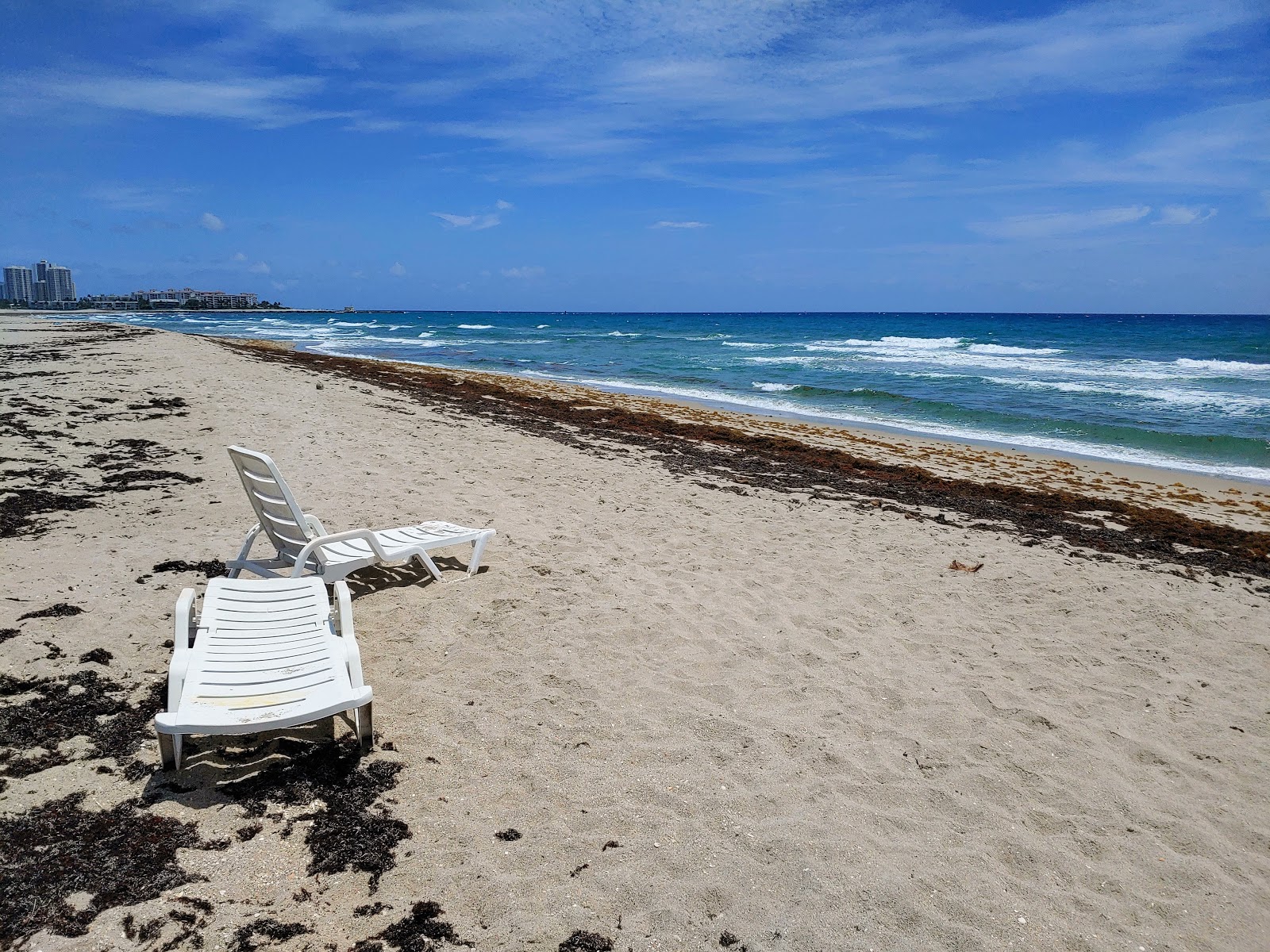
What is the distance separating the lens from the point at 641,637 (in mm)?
4648

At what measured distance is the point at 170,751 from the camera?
121 inches

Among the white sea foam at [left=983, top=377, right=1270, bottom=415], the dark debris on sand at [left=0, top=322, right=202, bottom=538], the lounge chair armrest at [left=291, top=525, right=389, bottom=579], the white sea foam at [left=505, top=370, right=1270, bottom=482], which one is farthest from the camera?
the white sea foam at [left=983, top=377, right=1270, bottom=415]

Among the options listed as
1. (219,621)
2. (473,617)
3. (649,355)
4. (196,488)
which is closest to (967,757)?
(473,617)

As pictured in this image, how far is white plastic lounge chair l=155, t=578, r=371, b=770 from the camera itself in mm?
3000

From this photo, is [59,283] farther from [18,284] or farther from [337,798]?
[337,798]

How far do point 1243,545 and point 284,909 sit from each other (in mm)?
8861

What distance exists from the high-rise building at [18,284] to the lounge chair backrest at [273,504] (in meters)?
132

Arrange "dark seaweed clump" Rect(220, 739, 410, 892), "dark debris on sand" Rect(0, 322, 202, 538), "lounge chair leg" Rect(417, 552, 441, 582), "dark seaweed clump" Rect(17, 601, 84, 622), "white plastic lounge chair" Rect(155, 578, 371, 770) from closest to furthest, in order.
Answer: "dark seaweed clump" Rect(220, 739, 410, 892)
"white plastic lounge chair" Rect(155, 578, 371, 770)
"dark seaweed clump" Rect(17, 601, 84, 622)
"lounge chair leg" Rect(417, 552, 441, 582)
"dark debris on sand" Rect(0, 322, 202, 538)

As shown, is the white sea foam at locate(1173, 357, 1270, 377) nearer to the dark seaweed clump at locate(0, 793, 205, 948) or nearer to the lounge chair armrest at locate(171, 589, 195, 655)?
the lounge chair armrest at locate(171, 589, 195, 655)

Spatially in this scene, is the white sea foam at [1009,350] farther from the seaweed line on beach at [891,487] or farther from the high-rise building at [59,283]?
the high-rise building at [59,283]

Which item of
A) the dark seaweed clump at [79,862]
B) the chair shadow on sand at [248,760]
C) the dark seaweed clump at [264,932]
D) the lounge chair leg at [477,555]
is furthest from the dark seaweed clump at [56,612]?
the dark seaweed clump at [264,932]

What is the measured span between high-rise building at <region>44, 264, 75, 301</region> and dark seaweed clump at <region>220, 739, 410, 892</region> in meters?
133

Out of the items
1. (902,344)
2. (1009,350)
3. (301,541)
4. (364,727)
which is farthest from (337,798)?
(902,344)

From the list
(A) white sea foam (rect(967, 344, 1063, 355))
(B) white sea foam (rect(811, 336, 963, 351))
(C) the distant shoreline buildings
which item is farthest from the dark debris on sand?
(C) the distant shoreline buildings
